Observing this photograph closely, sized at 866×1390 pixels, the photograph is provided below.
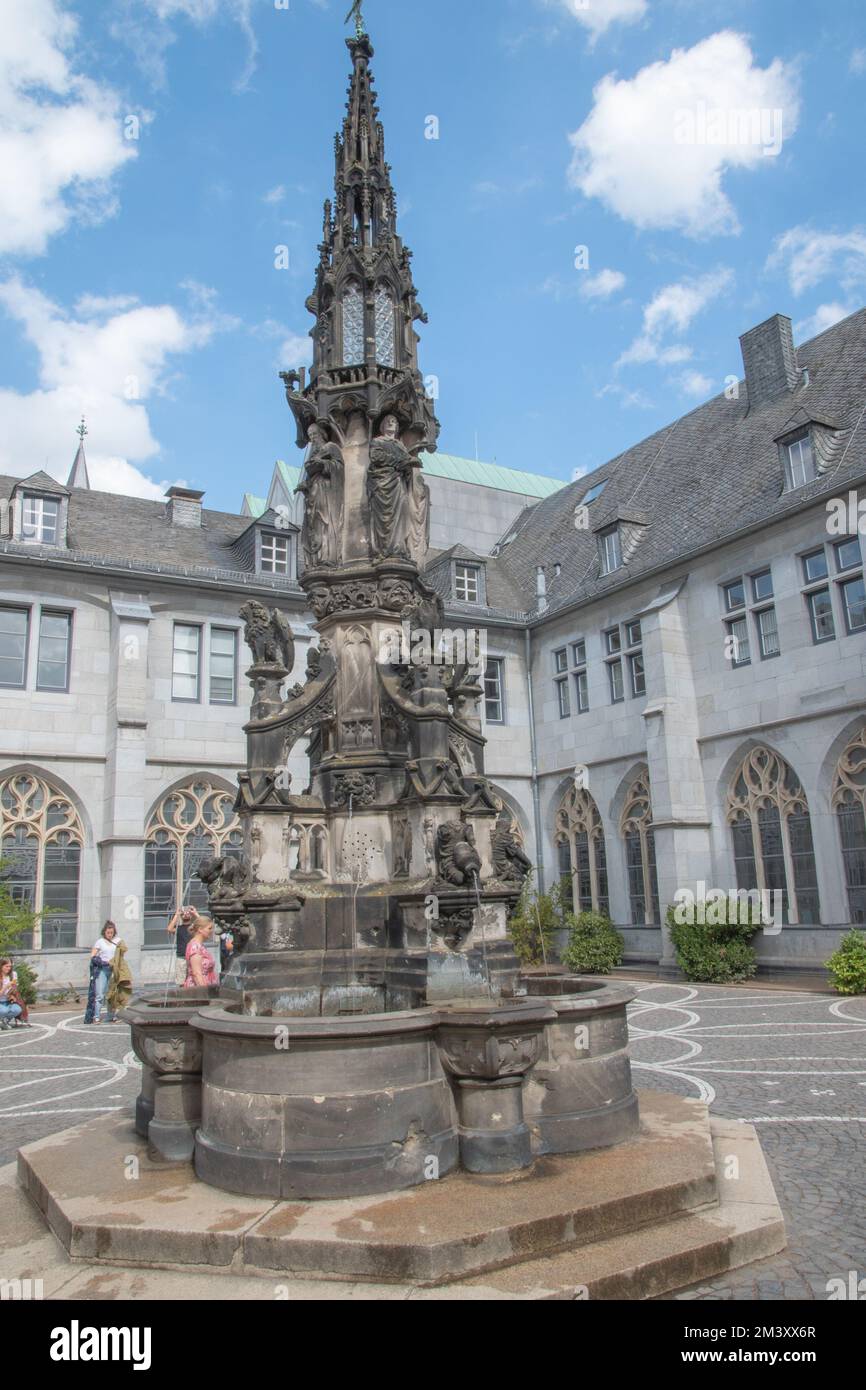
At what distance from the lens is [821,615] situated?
20672mm

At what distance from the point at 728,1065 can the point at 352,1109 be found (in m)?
7.17

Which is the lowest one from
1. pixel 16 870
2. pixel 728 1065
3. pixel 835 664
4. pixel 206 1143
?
pixel 728 1065

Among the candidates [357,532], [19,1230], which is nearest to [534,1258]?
[19,1230]

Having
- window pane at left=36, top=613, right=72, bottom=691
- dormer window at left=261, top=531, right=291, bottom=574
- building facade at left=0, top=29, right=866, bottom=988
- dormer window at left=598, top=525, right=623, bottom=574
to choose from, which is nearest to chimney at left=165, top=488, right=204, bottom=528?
building facade at left=0, top=29, right=866, bottom=988

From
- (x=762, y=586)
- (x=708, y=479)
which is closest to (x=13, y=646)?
(x=762, y=586)

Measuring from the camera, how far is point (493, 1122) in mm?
5672

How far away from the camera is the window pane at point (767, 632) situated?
21.8 meters

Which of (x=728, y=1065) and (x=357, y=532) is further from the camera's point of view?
(x=728, y=1065)

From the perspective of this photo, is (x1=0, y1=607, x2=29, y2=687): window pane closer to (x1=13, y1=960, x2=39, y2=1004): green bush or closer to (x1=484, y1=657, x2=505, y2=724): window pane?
(x1=13, y1=960, x2=39, y2=1004): green bush

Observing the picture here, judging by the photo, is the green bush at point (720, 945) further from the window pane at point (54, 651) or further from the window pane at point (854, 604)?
the window pane at point (54, 651)

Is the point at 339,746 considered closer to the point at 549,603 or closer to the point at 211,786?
the point at 211,786

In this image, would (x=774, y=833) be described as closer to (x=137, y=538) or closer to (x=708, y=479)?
(x=708, y=479)

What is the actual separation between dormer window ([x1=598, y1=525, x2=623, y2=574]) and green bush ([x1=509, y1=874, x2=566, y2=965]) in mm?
8948
